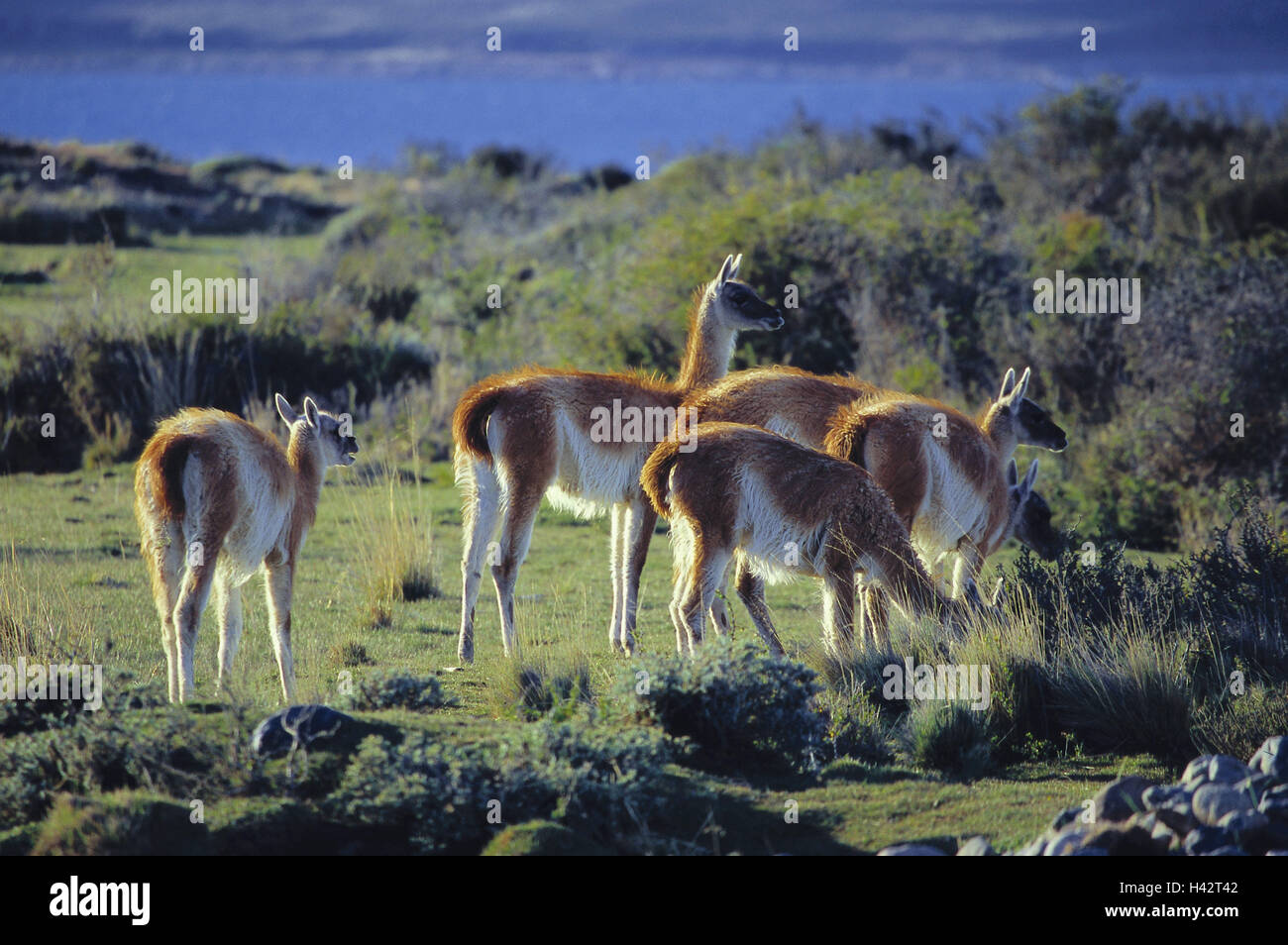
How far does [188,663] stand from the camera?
762 centimetres

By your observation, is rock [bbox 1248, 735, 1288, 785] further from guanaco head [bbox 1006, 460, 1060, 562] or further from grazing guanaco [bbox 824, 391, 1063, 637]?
guanaco head [bbox 1006, 460, 1060, 562]

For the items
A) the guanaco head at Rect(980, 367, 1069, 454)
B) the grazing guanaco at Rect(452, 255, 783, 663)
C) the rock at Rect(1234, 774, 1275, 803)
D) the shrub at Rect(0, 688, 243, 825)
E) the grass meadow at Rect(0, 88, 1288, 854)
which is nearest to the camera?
the rock at Rect(1234, 774, 1275, 803)

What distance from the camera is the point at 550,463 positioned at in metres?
9.50

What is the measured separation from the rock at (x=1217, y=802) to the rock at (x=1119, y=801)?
29cm

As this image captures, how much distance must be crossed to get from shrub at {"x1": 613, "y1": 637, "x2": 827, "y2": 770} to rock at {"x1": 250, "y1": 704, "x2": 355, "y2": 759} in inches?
64.1

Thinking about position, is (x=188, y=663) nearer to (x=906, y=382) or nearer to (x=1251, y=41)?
(x=906, y=382)

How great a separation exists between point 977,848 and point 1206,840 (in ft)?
3.18

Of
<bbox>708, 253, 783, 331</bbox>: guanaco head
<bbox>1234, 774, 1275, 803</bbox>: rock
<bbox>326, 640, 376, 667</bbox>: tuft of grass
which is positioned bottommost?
<bbox>1234, 774, 1275, 803</bbox>: rock

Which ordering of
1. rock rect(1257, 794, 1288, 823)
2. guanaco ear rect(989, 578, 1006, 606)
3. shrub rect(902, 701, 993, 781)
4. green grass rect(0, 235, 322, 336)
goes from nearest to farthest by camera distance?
rock rect(1257, 794, 1288, 823), shrub rect(902, 701, 993, 781), guanaco ear rect(989, 578, 1006, 606), green grass rect(0, 235, 322, 336)

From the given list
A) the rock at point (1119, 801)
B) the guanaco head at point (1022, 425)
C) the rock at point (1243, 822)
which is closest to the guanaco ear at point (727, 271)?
the guanaco head at point (1022, 425)

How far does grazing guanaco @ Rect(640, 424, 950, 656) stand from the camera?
7.97 meters

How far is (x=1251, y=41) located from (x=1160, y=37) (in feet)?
63.5

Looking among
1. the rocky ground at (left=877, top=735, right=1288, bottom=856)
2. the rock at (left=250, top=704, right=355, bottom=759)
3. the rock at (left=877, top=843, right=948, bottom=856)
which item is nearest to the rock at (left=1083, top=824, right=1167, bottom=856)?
the rocky ground at (left=877, top=735, right=1288, bottom=856)
